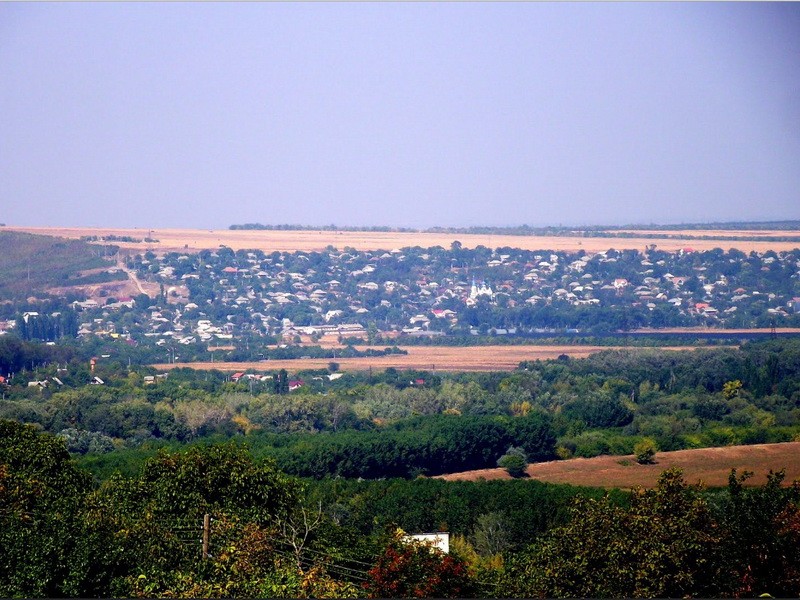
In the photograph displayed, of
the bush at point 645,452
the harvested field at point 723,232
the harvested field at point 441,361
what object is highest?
the harvested field at point 723,232

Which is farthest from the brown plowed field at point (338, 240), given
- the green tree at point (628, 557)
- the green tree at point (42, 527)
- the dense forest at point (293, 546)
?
the green tree at point (628, 557)

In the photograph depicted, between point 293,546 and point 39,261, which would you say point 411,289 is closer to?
point 39,261

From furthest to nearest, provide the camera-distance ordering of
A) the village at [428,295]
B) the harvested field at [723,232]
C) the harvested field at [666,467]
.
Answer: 1. the harvested field at [723,232]
2. the village at [428,295]
3. the harvested field at [666,467]

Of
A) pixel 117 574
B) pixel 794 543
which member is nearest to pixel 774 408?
pixel 794 543

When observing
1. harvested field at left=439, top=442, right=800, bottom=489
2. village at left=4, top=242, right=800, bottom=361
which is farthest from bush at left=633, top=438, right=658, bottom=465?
village at left=4, top=242, right=800, bottom=361

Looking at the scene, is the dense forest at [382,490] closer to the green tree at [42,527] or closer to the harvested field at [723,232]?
the green tree at [42,527]

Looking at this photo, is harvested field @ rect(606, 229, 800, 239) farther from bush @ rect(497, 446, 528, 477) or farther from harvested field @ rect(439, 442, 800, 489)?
bush @ rect(497, 446, 528, 477)

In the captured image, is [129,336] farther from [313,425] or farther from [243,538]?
[243,538]
